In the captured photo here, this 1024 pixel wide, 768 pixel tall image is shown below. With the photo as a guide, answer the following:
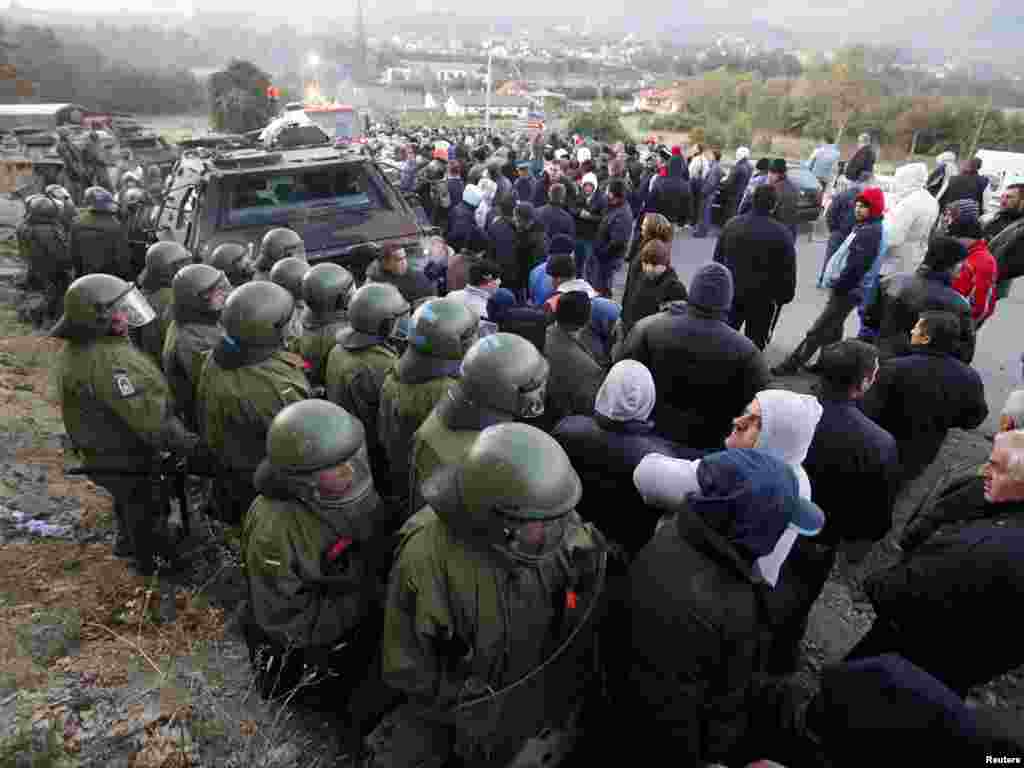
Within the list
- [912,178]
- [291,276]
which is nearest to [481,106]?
[912,178]

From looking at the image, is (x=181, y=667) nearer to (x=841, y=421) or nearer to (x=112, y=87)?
(x=841, y=421)

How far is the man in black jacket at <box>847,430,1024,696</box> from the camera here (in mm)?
2277

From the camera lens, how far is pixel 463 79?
324 ft

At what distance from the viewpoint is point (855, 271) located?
5.78 metres

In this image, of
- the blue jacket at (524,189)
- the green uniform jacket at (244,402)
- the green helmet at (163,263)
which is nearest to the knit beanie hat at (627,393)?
the green uniform jacket at (244,402)

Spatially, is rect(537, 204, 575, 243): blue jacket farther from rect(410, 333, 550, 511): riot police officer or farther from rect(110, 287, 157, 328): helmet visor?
rect(410, 333, 550, 511): riot police officer

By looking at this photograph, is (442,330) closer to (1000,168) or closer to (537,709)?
(537,709)

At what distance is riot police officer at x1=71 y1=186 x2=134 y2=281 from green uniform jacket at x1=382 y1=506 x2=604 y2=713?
7.21 m

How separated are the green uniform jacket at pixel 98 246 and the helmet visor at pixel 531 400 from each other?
6.82m

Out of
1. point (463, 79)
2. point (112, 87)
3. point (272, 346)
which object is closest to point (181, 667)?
point (272, 346)

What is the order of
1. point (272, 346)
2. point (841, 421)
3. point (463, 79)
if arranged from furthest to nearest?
point (463, 79) < point (272, 346) < point (841, 421)

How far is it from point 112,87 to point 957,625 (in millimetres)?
77519

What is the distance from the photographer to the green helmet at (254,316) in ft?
11.6

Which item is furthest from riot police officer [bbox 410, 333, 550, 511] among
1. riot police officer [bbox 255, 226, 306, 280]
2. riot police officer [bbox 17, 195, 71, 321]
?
riot police officer [bbox 17, 195, 71, 321]
